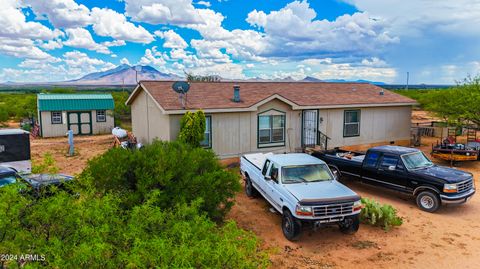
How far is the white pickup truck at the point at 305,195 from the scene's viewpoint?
27.0 ft

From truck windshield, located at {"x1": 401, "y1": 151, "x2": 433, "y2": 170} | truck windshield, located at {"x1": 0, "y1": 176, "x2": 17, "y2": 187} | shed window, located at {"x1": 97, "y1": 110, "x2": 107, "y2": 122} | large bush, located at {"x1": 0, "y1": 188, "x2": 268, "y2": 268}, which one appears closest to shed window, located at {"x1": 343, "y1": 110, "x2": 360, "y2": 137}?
Answer: truck windshield, located at {"x1": 401, "y1": 151, "x2": 433, "y2": 170}

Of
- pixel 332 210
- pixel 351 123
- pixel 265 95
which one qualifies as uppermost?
pixel 265 95

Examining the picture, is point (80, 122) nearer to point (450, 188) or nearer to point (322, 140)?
point (322, 140)

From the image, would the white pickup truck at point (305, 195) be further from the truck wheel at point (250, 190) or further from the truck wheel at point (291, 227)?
the truck wheel at point (250, 190)

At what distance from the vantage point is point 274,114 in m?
17.2

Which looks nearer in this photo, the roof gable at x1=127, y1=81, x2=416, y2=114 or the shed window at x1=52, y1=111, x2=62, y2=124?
the roof gable at x1=127, y1=81, x2=416, y2=114

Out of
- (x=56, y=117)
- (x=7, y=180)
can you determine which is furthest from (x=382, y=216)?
(x=56, y=117)

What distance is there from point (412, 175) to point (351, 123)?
8924mm

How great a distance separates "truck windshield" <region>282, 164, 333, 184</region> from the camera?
31.3 feet

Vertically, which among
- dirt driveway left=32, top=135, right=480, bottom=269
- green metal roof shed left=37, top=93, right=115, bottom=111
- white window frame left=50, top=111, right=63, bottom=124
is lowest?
dirt driveway left=32, top=135, right=480, bottom=269

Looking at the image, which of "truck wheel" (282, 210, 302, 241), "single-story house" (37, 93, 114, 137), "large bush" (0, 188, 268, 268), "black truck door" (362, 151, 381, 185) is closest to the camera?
"large bush" (0, 188, 268, 268)

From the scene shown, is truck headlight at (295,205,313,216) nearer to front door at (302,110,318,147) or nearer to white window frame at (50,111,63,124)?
front door at (302,110,318,147)

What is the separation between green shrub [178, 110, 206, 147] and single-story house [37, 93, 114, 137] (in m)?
16.8

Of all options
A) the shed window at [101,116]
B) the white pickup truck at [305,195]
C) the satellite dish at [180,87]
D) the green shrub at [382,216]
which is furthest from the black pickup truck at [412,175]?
the shed window at [101,116]
